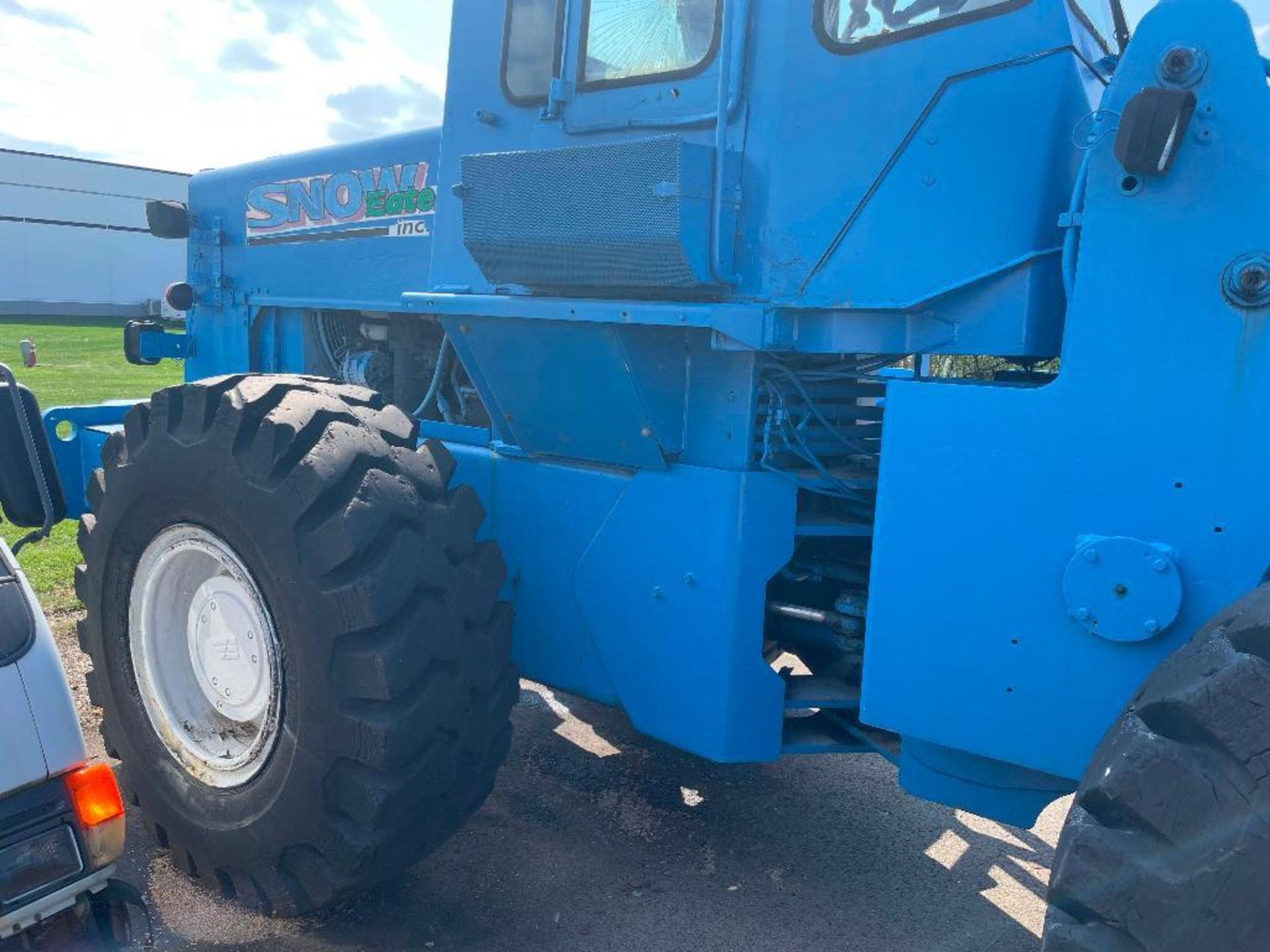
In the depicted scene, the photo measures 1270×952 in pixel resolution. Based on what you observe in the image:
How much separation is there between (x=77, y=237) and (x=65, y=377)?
79.3ft

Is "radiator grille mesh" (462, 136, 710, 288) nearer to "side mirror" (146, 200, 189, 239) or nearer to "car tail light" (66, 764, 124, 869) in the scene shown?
"car tail light" (66, 764, 124, 869)

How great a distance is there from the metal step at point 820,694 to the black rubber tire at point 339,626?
2.72ft

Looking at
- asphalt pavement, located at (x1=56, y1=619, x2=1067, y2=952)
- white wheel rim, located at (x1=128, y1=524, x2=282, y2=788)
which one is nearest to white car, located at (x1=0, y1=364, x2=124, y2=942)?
white wheel rim, located at (x1=128, y1=524, x2=282, y2=788)

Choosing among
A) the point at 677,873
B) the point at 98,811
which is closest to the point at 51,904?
the point at 98,811

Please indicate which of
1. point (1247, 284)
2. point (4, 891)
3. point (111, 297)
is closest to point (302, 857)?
point (4, 891)

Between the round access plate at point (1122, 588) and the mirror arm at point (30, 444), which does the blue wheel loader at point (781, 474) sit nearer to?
the round access plate at point (1122, 588)

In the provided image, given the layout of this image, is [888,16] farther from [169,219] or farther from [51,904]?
[169,219]

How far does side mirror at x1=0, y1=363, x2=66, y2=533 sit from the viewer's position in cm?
274

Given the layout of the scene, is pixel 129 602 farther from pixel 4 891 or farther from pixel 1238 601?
pixel 1238 601

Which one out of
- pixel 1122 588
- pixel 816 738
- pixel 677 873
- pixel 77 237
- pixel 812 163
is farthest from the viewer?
pixel 77 237

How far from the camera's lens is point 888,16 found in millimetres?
2811

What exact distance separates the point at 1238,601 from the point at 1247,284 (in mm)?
642

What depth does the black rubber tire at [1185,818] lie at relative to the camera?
6.22 feet

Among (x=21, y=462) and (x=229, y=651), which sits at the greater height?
(x=21, y=462)
